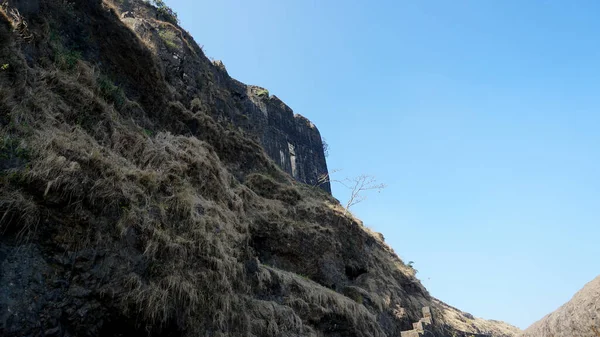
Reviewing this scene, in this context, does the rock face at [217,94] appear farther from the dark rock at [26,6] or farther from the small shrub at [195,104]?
the dark rock at [26,6]

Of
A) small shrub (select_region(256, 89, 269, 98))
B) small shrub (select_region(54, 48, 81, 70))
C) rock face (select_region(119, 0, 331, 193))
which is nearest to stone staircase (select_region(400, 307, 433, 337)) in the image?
rock face (select_region(119, 0, 331, 193))

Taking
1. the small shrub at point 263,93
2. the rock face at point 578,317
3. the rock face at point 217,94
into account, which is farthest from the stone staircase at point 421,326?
the small shrub at point 263,93

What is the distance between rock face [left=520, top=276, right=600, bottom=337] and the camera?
290cm

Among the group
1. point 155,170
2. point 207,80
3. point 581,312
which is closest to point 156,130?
point 155,170

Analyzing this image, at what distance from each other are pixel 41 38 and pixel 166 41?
7090mm

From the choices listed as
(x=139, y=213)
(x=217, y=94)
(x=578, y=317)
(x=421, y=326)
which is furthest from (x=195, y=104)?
(x=578, y=317)

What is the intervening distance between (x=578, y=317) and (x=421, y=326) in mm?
11552

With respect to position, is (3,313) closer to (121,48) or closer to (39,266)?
(39,266)

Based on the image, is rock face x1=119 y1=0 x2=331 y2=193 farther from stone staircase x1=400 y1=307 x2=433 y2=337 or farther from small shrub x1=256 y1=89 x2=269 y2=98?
stone staircase x1=400 y1=307 x2=433 y2=337

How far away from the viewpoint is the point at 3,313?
4406 millimetres

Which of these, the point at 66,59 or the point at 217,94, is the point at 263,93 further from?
the point at 66,59

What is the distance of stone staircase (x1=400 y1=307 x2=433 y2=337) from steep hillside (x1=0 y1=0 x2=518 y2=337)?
0.30ft

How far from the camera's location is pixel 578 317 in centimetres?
304

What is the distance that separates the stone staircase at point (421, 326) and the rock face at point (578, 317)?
9293mm
